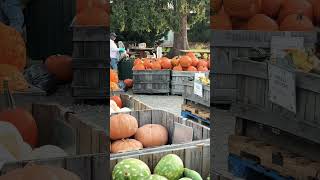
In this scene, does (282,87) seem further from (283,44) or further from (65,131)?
(65,131)

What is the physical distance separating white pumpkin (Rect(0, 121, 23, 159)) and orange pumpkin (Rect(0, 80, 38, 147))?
0.06m

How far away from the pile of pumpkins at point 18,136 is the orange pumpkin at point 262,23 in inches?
54.2

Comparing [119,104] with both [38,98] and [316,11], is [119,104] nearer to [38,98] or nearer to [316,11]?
[316,11]

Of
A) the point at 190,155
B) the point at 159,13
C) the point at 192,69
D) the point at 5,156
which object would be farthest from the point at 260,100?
the point at 159,13

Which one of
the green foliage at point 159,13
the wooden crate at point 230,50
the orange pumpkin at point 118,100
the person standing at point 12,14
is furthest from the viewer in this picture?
the green foliage at point 159,13

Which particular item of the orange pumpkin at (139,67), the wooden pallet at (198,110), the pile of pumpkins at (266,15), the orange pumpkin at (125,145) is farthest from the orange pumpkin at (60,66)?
the orange pumpkin at (139,67)

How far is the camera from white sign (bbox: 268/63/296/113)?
146 cm

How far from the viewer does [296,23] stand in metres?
2.15

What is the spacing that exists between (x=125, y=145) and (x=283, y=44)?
1.16 metres

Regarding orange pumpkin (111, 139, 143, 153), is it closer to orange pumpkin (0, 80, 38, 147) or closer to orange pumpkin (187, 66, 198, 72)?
orange pumpkin (0, 80, 38, 147)

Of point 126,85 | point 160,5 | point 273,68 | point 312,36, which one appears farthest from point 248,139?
point 160,5

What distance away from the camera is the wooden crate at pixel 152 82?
227 inches

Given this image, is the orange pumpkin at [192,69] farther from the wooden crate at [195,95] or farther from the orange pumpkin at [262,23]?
the orange pumpkin at [262,23]

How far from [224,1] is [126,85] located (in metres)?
4.06
